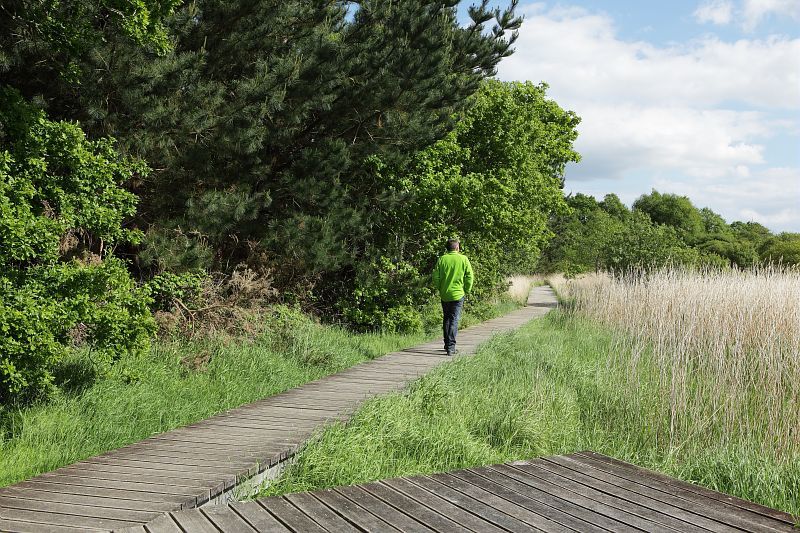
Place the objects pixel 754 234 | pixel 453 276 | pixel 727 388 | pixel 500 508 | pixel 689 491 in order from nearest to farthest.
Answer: pixel 500 508 → pixel 689 491 → pixel 727 388 → pixel 453 276 → pixel 754 234

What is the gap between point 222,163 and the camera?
9.91 m

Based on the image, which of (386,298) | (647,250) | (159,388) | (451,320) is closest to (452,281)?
(451,320)

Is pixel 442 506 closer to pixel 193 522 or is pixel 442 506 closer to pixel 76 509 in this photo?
pixel 193 522

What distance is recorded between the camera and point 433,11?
10.9 m

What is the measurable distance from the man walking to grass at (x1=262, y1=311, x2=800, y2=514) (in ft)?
5.65

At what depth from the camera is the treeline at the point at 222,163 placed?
19.1 ft

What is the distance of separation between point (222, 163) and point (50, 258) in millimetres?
4472

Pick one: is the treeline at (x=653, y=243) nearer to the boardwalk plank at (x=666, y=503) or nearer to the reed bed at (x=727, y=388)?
the reed bed at (x=727, y=388)

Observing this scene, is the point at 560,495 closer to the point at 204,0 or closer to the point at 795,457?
the point at 795,457

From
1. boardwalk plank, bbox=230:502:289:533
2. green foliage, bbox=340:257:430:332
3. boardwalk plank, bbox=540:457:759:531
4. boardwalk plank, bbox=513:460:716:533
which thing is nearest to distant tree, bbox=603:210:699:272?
green foliage, bbox=340:257:430:332

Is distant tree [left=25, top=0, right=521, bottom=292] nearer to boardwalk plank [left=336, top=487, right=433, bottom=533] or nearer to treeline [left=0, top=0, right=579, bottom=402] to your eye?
treeline [left=0, top=0, right=579, bottom=402]

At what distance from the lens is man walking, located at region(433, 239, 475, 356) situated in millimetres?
9734

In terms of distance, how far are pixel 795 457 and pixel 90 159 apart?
6.41 metres

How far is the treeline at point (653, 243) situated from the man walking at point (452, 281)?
229 inches
